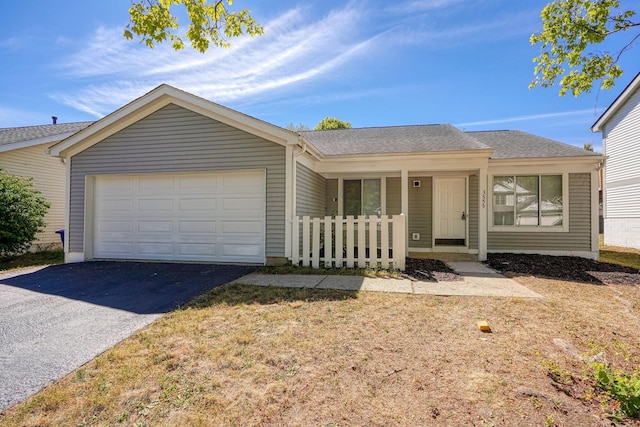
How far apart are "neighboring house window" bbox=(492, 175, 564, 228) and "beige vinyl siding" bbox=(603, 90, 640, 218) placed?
631 centimetres

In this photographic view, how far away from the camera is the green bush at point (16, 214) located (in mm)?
8789

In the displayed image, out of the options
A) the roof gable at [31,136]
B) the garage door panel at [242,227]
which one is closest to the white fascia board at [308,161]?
the garage door panel at [242,227]

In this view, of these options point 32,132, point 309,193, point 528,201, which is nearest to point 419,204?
point 528,201

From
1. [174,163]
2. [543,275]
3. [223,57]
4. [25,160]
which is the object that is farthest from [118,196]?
[543,275]

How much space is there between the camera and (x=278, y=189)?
23.6 feet

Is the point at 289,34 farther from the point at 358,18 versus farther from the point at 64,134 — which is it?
the point at 64,134

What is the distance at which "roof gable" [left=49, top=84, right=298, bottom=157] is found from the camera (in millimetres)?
7031

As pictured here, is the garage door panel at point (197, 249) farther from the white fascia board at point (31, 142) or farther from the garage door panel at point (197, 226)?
the white fascia board at point (31, 142)

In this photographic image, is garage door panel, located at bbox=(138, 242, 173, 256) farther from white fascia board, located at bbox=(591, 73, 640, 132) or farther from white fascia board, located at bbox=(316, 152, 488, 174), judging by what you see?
white fascia board, located at bbox=(591, 73, 640, 132)

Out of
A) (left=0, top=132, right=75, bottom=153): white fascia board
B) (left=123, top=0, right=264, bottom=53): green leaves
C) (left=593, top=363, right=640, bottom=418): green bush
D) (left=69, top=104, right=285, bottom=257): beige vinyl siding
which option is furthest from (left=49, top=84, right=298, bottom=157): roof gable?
(left=593, top=363, right=640, bottom=418): green bush

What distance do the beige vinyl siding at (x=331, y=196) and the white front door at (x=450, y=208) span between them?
3.11 metres

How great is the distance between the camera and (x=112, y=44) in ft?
21.5

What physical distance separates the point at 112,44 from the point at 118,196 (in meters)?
3.61

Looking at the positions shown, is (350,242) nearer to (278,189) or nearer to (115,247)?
(278,189)
